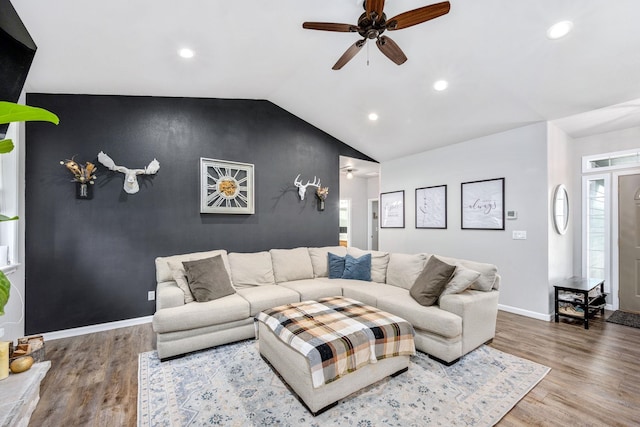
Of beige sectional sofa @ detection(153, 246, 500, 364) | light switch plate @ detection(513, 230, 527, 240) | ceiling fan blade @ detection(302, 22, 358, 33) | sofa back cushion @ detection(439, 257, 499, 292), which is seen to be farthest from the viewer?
light switch plate @ detection(513, 230, 527, 240)

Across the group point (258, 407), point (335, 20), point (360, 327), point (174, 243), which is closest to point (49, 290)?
point (174, 243)

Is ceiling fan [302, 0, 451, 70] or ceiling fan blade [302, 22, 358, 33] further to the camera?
ceiling fan blade [302, 22, 358, 33]

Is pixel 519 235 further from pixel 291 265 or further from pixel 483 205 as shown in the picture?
pixel 291 265

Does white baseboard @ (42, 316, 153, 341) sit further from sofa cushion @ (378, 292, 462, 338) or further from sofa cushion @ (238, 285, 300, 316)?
sofa cushion @ (378, 292, 462, 338)

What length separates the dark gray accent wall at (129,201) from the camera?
3252mm

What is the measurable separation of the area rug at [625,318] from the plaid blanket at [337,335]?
334 centimetres

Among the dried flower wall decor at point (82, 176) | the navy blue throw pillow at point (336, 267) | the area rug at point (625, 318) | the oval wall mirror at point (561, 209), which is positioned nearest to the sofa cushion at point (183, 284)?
the dried flower wall decor at point (82, 176)

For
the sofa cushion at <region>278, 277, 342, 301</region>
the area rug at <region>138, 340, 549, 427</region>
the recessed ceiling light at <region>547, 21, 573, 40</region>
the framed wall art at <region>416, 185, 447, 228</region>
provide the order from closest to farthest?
1. the area rug at <region>138, 340, 549, 427</region>
2. the recessed ceiling light at <region>547, 21, 573, 40</region>
3. the sofa cushion at <region>278, 277, 342, 301</region>
4. the framed wall art at <region>416, 185, 447, 228</region>

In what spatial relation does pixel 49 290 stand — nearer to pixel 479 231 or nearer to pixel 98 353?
pixel 98 353

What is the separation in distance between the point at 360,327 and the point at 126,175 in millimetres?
3337

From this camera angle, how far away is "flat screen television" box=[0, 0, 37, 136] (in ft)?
6.64

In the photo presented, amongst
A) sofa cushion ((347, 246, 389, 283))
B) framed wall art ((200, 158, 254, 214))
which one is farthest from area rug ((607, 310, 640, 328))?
framed wall art ((200, 158, 254, 214))

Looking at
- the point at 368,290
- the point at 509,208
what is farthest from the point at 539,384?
the point at 509,208

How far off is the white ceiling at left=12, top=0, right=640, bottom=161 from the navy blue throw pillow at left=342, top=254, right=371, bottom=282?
2.26m
